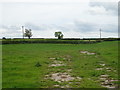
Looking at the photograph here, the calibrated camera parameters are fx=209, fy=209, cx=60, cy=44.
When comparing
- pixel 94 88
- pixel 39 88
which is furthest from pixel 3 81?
pixel 94 88

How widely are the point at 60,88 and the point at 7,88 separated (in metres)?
4.15

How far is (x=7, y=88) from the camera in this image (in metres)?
16.3

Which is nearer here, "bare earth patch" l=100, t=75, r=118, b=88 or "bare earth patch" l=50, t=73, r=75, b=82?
"bare earth patch" l=100, t=75, r=118, b=88

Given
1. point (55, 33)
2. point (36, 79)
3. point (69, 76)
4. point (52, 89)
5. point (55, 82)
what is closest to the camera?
point (52, 89)

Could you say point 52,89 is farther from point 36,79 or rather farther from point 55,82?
point 36,79

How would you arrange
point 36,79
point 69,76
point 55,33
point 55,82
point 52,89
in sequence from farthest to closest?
point 55,33 → point 69,76 → point 36,79 → point 55,82 → point 52,89

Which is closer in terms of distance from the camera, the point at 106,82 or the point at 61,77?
the point at 106,82

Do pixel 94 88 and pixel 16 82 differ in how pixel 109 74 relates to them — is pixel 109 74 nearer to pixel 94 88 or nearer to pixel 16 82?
pixel 94 88

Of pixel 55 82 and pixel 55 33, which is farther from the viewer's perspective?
pixel 55 33

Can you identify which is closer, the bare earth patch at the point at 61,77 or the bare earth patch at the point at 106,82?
the bare earth patch at the point at 106,82

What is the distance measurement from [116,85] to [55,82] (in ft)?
16.5

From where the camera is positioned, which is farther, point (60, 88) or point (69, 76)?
point (69, 76)

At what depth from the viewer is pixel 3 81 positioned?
1873cm

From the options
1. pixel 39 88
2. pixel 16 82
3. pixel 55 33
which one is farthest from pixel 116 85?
pixel 55 33
